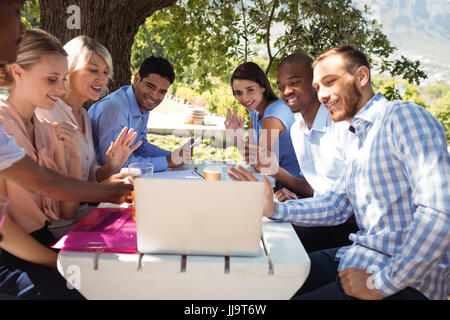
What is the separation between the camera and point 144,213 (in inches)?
50.8

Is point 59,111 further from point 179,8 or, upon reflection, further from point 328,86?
point 179,8

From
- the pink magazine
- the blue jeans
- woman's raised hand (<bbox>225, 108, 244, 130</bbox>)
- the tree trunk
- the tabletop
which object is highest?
the tree trunk

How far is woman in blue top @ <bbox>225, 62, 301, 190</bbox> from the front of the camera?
3486 mm

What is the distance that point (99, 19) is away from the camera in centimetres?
417

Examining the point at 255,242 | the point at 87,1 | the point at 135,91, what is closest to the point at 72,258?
the point at 255,242

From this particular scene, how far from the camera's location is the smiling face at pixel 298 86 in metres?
3.24

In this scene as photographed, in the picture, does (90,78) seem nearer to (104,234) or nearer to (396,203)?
(104,234)

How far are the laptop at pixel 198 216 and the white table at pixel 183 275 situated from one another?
43 millimetres

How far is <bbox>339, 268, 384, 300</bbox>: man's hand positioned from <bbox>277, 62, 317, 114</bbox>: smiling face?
1848mm

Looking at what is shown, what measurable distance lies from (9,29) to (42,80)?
981mm

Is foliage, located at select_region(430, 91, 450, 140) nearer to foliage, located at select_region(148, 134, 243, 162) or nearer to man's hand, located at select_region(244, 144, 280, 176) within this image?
foliage, located at select_region(148, 134, 243, 162)

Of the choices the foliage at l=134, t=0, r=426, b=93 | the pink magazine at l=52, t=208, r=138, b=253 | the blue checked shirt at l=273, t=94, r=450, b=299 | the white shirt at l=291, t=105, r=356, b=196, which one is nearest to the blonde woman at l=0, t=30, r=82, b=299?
the pink magazine at l=52, t=208, r=138, b=253

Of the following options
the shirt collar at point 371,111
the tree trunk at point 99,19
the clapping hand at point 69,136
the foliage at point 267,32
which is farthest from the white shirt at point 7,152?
the foliage at point 267,32

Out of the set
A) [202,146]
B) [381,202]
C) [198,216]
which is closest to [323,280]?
[381,202]
